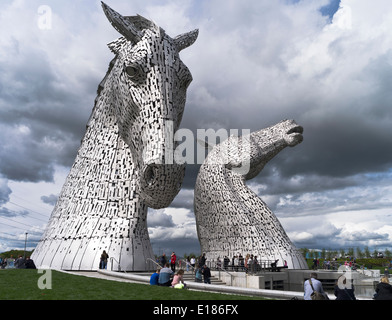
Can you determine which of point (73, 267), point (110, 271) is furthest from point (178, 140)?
point (73, 267)

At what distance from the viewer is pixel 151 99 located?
7.85 metres

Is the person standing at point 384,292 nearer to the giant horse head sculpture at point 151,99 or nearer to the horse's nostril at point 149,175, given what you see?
the giant horse head sculpture at point 151,99

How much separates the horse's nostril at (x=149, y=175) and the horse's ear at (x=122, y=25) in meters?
3.13

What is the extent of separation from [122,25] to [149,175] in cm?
358

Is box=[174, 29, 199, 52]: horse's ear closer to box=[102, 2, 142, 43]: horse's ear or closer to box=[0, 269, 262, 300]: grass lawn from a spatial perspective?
box=[102, 2, 142, 43]: horse's ear

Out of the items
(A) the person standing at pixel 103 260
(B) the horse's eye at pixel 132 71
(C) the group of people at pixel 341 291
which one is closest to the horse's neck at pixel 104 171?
(A) the person standing at pixel 103 260

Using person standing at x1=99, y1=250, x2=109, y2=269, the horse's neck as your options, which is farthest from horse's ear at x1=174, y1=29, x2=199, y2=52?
person standing at x1=99, y1=250, x2=109, y2=269

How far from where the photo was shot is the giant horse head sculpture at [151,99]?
24.7 feet

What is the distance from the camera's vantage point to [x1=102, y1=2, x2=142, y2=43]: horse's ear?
832 centimetres

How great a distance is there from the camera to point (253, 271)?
13.3 meters

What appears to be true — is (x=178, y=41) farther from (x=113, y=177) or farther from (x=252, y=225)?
(x=252, y=225)

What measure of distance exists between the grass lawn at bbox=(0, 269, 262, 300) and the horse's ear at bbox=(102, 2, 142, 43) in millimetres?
5414

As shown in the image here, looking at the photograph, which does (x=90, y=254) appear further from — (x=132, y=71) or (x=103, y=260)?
(x=132, y=71)

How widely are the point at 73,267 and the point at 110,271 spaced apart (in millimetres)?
1195
